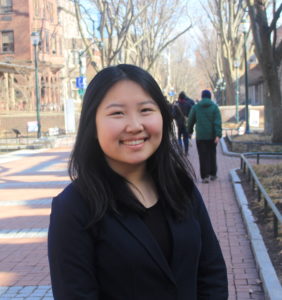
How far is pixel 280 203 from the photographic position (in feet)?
22.9

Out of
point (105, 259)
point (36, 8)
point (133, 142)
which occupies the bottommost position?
point (105, 259)

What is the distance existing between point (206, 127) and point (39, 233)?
14.1 ft

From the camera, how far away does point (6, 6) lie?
41.7 metres

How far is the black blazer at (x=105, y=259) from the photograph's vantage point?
1697mm

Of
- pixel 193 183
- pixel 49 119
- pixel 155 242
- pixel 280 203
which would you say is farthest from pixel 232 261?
pixel 49 119

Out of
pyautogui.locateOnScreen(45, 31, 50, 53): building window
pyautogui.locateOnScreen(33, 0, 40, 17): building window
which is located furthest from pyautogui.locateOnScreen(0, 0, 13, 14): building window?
pyautogui.locateOnScreen(45, 31, 50, 53): building window

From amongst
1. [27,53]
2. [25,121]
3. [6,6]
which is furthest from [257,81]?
[6,6]

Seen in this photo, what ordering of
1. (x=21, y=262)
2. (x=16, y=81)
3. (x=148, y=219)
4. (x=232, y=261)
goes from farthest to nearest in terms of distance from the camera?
(x=16, y=81) → (x=21, y=262) → (x=232, y=261) → (x=148, y=219)

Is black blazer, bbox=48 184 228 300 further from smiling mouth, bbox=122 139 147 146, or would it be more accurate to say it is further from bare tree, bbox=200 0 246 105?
bare tree, bbox=200 0 246 105

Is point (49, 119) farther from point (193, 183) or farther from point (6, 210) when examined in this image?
point (193, 183)

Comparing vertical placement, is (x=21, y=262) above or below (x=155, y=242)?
below

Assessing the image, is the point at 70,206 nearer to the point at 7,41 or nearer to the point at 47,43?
the point at 7,41

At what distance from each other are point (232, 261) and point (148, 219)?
12.2 ft

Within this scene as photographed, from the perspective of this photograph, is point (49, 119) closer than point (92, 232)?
No
